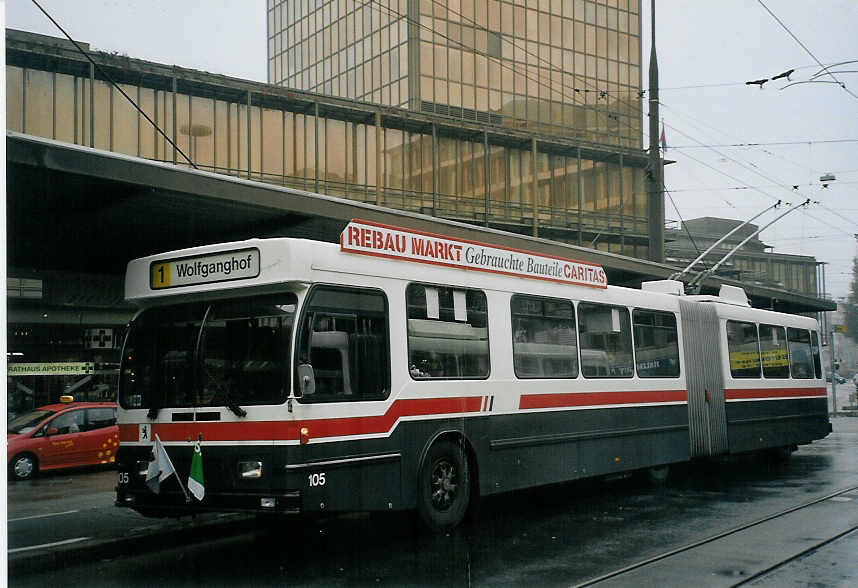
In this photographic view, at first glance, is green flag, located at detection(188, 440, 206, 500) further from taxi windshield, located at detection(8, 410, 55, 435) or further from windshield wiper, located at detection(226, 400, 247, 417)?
taxi windshield, located at detection(8, 410, 55, 435)

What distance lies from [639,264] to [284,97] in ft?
60.5

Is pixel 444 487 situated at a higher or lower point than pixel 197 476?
lower

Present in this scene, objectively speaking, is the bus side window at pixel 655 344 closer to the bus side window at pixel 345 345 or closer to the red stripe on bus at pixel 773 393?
the red stripe on bus at pixel 773 393

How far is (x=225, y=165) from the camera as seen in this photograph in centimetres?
3600

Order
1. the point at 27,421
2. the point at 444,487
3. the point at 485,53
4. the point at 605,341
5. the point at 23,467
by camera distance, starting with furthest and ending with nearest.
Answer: the point at 485,53 → the point at 27,421 → the point at 23,467 → the point at 605,341 → the point at 444,487

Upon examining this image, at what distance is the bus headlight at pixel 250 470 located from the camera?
8.52m

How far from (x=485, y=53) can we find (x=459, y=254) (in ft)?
122

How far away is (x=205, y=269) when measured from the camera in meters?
9.23

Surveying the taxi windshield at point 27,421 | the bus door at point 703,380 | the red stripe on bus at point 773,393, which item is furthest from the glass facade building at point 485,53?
the bus door at point 703,380

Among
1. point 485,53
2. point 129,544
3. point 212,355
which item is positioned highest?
point 485,53

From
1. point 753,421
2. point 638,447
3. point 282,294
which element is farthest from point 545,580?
point 753,421

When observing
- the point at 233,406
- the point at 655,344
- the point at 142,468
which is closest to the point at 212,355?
the point at 233,406

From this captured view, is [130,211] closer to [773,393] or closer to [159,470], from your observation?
[159,470]

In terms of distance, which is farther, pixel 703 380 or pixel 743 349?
pixel 743 349
